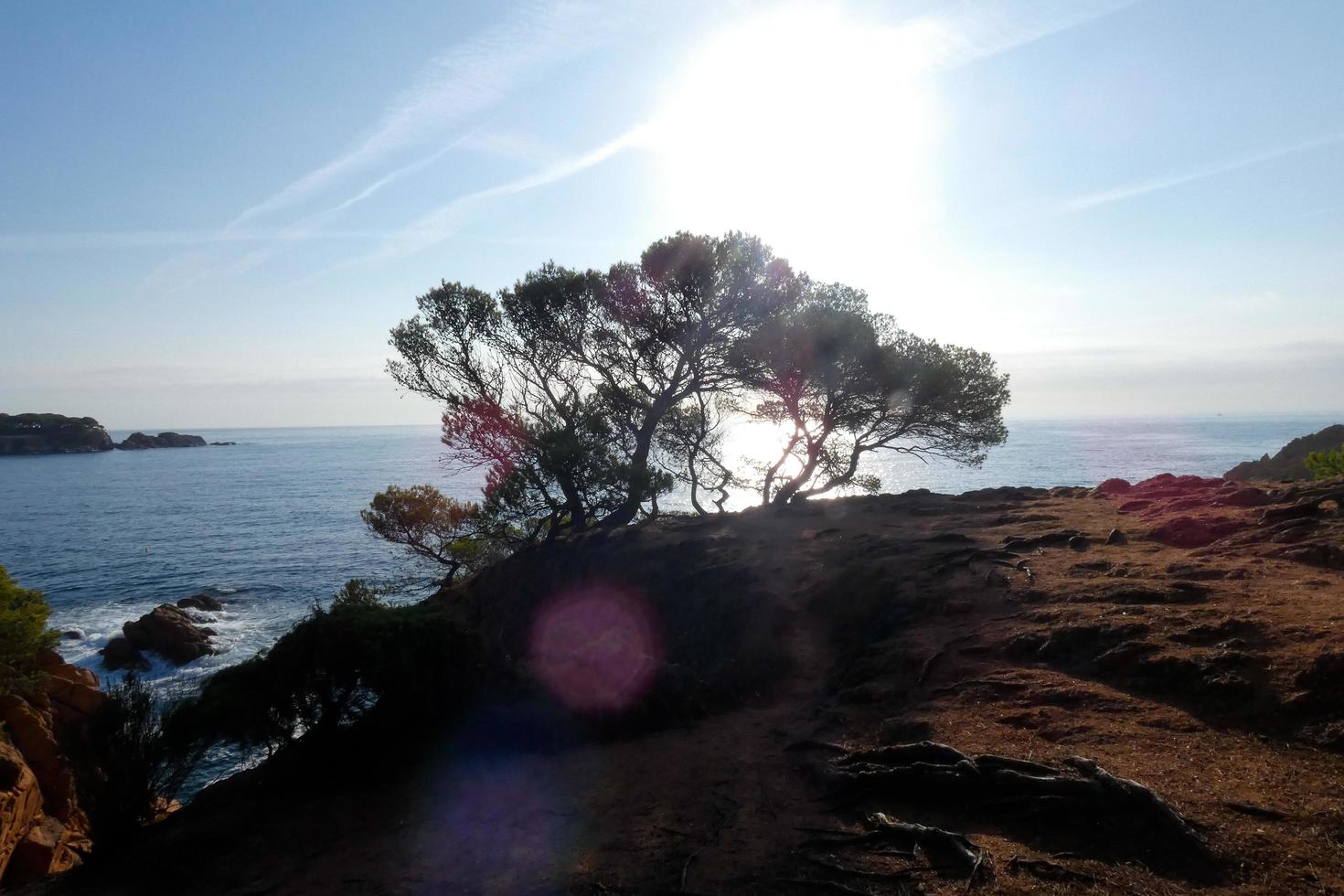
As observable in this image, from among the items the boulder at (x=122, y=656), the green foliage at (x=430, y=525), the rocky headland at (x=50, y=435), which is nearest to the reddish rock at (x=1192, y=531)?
the green foliage at (x=430, y=525)

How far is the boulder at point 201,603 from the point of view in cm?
4119

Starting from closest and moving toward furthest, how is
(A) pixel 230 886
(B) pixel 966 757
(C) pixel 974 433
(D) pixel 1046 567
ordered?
(B) pixel 966 757 < (A) pixel 230 886 < (D) pixel 1046 567 < (C) pixel 974 433

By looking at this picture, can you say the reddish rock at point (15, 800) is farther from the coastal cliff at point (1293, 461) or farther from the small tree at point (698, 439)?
the coastal cliff at point (1293, 461)

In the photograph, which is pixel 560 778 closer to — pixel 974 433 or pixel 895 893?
pixel 895 893

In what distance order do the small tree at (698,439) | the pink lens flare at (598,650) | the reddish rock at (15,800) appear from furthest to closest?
the small tree at (698,439) → the reddish rock at (15,800) → the pink lens flare at (598,650)

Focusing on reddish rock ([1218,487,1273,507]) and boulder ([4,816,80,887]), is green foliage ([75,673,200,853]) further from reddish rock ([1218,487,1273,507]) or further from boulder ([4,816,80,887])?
reddish rock ([1218,487,1273,507])

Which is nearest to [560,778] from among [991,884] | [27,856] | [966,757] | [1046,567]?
Answer: [966,757]

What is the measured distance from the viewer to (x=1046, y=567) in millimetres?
15000

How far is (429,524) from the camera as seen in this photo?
111 feet

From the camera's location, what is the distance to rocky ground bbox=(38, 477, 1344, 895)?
666cm

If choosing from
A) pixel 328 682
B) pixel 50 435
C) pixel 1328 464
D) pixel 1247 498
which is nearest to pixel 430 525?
pixel 328 682

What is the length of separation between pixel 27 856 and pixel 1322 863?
21242 mm

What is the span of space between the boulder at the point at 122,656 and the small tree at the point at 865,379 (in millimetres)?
29894

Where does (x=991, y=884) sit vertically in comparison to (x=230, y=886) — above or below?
above
